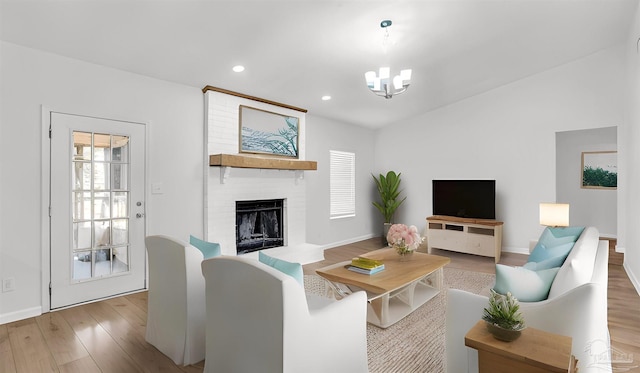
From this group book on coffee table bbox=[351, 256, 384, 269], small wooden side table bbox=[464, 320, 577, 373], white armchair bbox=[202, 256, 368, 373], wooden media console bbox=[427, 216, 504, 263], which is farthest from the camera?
wooden media console bbox=[427, 216, 504, 263]

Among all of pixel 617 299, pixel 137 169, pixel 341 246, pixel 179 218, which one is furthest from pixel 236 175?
pixel 617 299

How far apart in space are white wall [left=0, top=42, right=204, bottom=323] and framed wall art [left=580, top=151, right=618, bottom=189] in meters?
7.50

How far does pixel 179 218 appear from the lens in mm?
4086

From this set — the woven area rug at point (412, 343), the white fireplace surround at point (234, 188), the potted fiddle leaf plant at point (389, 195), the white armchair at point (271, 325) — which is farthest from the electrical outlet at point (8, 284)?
the potted fiddle leaf plant at point (389, 195)

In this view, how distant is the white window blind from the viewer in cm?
633

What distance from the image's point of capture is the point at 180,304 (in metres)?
2.29

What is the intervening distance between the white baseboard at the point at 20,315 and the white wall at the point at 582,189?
8.53 meters

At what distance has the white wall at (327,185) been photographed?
588 centimetres

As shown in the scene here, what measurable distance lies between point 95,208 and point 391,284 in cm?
314

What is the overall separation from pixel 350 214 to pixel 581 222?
4729 millimetres

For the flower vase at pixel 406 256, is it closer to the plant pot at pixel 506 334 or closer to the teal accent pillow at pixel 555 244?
the teal accent pillow at pixel 555 244

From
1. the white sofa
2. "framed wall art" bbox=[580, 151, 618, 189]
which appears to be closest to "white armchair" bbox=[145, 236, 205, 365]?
the white sofa

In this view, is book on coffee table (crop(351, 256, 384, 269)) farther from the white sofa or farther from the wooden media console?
the wooden media console

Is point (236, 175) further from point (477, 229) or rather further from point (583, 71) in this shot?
point (583, 71)
